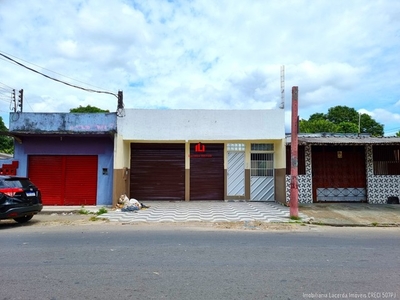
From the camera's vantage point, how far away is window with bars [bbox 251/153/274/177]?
585 inches

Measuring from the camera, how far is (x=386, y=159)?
45.8 feet

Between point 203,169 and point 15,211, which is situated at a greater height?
point 203,169

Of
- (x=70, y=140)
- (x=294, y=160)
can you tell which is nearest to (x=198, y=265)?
(x=294, y=160)

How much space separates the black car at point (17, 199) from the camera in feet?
27.9

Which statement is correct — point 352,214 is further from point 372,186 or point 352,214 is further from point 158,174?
point 158,174

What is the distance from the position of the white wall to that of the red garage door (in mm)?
2691

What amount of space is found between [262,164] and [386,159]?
576 cm

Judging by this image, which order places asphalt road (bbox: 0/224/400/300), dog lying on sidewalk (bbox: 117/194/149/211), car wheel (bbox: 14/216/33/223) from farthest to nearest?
dog lying on sidewalk (bbox: 117/194/149/211) → car wheel (bbox: 14/216/33/223) → asphalt road (bbox: 0/224/400/300)

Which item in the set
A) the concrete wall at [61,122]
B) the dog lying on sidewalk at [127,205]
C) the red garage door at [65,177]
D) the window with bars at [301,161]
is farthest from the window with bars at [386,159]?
the red garage door at [65,177]

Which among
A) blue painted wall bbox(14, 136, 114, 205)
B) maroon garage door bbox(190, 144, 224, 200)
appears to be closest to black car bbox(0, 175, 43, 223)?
blue painted wall bbox(14, 136, 114, 205)

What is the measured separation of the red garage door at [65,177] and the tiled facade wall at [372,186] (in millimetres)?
9706

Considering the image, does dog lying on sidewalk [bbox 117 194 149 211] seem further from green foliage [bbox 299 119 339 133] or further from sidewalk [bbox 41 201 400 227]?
green foliage [bbox 299 119 339 133]

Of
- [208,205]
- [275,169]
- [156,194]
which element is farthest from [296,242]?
[156,194]

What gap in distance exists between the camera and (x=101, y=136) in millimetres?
13109
